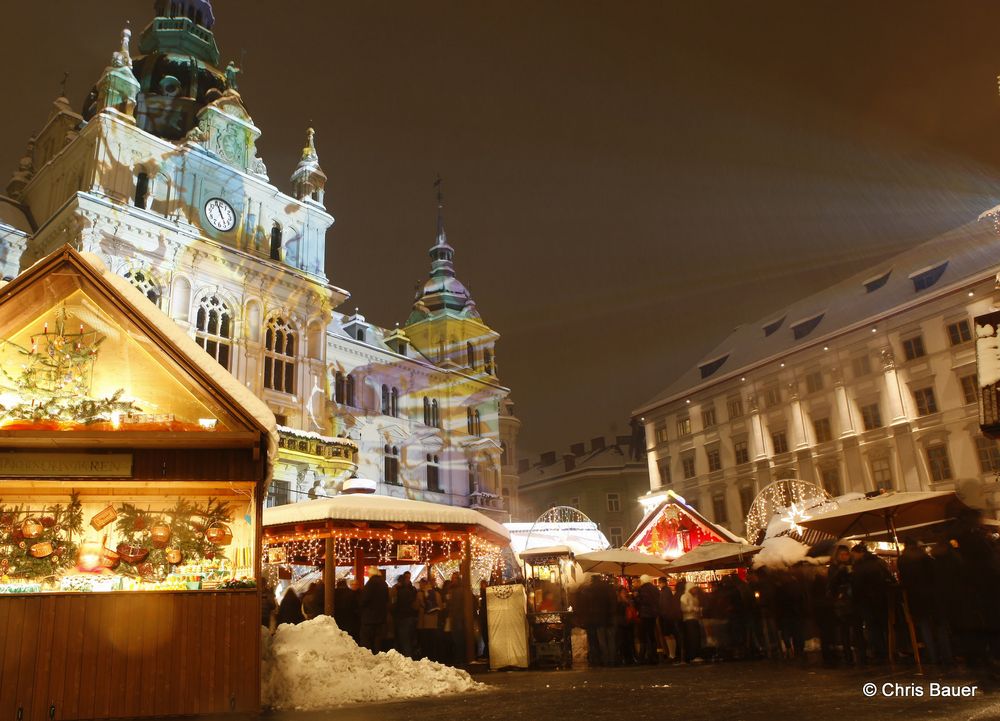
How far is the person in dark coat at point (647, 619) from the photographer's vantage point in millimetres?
15250

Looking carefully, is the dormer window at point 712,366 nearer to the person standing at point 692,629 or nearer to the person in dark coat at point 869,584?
the person standing at point 692,629

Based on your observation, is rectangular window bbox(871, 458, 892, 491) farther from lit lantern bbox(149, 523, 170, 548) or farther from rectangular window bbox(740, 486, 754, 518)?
lit lantern bbox(149, 523, 170, 548)

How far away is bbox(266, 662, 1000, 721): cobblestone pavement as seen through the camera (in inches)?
265

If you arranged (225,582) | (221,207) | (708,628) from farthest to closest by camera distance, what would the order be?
(221,207) < (708,628) < (225,582)

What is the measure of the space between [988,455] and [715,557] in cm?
1983

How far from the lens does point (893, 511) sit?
12023mm

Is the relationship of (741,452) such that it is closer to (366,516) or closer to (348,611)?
(348,611)

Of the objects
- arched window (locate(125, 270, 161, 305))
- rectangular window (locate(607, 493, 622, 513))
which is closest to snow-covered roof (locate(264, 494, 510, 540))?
arched window (locate(125, 270, 161, 305))

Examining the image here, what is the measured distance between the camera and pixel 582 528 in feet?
76.3

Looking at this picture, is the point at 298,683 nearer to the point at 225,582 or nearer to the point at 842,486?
the point at 225,582

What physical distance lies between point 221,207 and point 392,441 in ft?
53.5

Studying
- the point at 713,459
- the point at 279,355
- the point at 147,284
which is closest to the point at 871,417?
Answer: the point at 713,459

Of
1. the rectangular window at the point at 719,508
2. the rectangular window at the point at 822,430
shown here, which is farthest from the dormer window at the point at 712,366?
the rectangular window at the point at 822,430

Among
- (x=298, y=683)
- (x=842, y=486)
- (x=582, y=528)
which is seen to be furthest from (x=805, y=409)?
(x=298, y=683)
